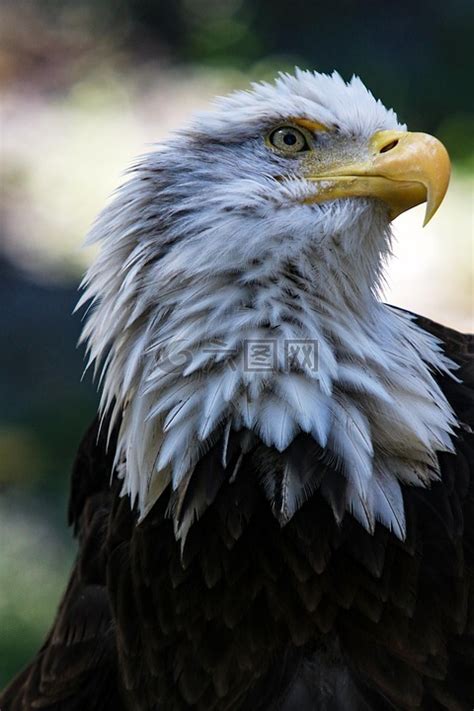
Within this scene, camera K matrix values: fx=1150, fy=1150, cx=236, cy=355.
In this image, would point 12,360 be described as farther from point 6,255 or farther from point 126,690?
point 126,690

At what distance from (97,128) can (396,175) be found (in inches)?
140

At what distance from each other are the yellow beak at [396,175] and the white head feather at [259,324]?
3 centimetres

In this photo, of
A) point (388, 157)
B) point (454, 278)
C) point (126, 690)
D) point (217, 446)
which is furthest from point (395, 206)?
point (454, 278)

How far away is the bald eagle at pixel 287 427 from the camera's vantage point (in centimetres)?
193

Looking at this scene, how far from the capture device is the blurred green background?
4207mm

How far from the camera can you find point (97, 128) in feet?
17.4

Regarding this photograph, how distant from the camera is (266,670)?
201 centimetres

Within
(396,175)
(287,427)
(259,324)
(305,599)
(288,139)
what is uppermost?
(288,139)

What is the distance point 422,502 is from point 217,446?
365 mm

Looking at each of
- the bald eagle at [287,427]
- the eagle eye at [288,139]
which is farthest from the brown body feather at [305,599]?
the eagle eye at [288,139]

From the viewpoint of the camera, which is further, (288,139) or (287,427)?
(288,139)

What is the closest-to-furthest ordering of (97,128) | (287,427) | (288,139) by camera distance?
(287,427) < (288,139) < (97,128)

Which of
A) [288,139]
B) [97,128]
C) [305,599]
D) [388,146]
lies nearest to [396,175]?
[388,146]

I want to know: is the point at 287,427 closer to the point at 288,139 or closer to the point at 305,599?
the point at 305,599
